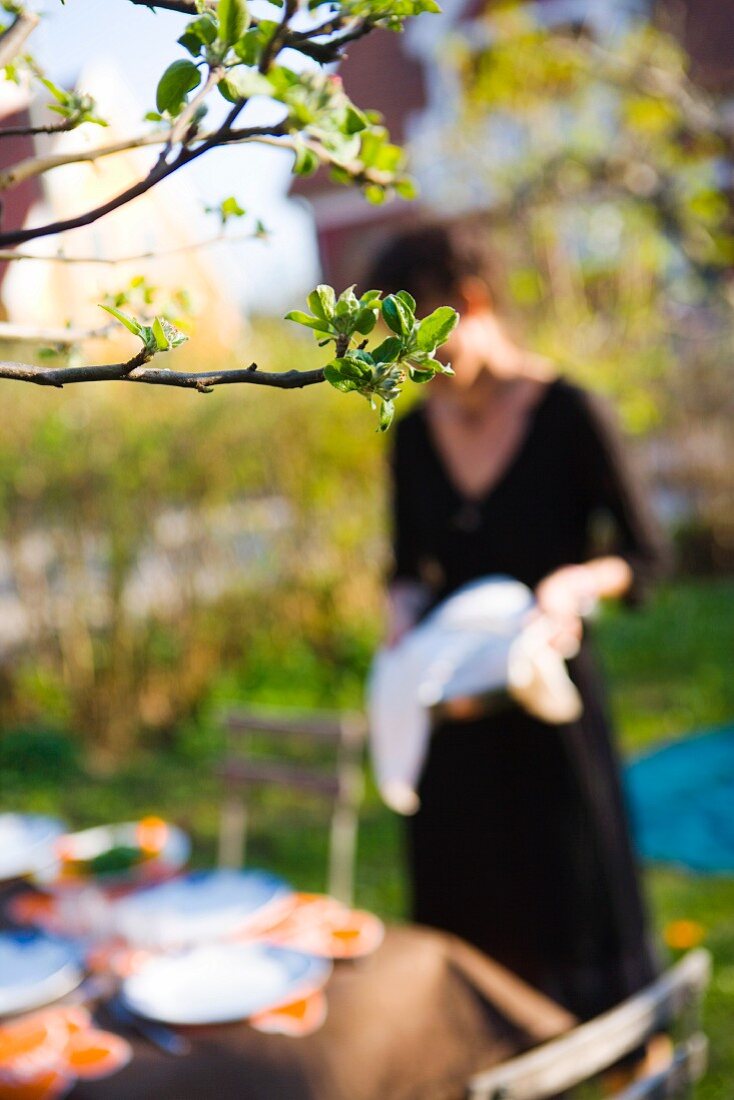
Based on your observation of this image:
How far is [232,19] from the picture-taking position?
0.62 meters

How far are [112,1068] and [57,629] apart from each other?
14.6 ft

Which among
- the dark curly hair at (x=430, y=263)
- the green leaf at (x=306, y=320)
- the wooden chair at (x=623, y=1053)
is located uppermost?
the dark curly hair at (x=430, y=263)

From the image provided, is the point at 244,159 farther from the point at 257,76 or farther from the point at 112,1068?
the point at 112,1068

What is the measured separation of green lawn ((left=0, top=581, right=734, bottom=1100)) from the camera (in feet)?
12.0

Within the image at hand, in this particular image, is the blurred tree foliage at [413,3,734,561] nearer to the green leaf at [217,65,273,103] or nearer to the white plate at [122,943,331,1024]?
the white plate at [122,943,331,1024]

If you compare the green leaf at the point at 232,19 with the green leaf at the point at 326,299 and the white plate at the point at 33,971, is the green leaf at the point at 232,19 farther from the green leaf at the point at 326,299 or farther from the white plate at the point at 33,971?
the white plate at the point at 33,971

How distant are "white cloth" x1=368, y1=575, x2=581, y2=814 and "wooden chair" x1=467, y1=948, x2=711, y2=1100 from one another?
1.84 feet

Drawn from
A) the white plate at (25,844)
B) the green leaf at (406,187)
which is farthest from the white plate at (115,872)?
the green leaf at (406,187)

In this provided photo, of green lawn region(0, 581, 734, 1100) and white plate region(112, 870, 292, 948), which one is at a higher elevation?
white plate region(112, 870, 292, 948)

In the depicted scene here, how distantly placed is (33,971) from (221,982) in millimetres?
304

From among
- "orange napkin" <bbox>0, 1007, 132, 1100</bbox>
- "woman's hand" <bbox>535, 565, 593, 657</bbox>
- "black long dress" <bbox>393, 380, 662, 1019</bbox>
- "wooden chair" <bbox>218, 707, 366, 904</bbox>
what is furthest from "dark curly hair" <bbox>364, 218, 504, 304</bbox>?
"orange napkin" <bbox>0, 1007, 132, 1100</bbox>

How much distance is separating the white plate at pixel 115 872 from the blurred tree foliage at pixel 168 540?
318cm

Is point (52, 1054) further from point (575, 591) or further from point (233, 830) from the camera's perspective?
point (233, 830)

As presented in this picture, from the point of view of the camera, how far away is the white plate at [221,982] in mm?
1536
